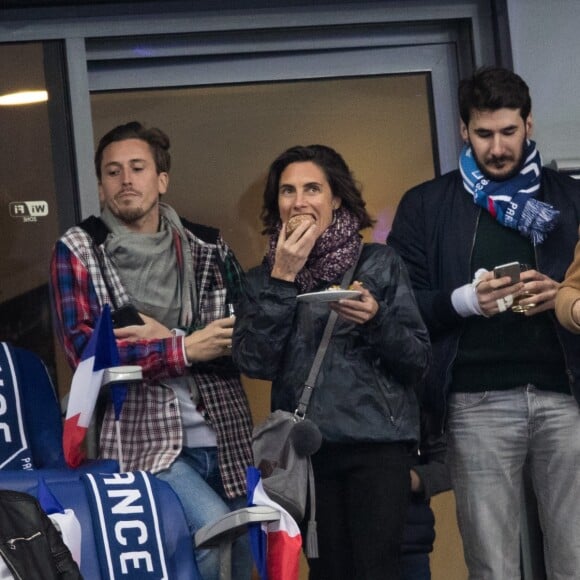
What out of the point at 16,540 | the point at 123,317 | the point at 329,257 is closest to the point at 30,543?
the point at 16,540

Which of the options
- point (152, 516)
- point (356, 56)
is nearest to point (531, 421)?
point (152, 516)

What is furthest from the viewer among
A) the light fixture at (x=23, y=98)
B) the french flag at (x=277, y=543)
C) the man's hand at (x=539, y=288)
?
the light fixture at (x=23, y=98)

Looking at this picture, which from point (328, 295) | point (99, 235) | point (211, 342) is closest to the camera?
point (328, 295)

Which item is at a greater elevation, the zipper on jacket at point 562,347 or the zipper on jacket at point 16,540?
the zipper on jacket at point 562,347

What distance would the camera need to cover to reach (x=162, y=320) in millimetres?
5230

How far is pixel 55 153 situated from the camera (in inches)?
242

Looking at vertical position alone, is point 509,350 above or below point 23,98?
below

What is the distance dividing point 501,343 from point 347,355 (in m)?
0.70

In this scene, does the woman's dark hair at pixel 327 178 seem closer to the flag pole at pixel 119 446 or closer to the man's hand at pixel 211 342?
the man's hand at pixel 211 342

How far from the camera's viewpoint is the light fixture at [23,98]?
6148mm

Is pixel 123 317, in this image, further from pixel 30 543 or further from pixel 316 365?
pixel 30 543

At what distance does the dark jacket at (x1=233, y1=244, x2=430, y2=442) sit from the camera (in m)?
4.70

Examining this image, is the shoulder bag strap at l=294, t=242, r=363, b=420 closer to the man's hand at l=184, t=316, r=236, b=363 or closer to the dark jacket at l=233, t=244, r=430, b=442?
the dark jacket at l=233, t=244, r=430, b=442

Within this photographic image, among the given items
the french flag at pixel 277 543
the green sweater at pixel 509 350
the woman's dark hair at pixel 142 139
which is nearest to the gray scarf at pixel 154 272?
the woman's dark hair at pixel 142 139
